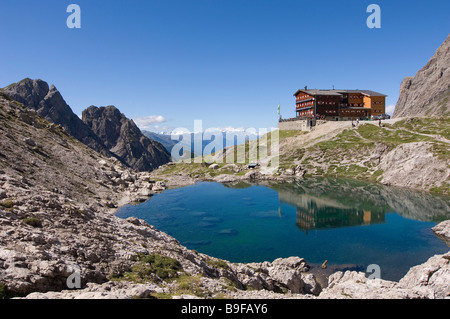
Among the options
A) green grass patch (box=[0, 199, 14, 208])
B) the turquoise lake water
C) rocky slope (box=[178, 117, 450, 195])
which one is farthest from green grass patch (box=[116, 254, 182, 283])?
rocky slope (box=[178, 117, 450, 195])

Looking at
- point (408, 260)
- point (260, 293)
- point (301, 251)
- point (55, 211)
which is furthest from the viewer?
point (301, 251)

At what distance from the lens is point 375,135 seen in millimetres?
138000

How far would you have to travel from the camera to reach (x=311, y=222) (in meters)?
70.0

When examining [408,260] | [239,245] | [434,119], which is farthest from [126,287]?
[434,119]

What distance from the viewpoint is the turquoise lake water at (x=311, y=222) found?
163ft

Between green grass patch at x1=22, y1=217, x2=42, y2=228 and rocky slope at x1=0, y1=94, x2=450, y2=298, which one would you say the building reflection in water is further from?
green grass patch at x1=22, y1=217, x2=42, y2=228

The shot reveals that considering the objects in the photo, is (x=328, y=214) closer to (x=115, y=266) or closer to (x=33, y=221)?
(x=115, y=266)

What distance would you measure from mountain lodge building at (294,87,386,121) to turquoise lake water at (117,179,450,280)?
71.0 m

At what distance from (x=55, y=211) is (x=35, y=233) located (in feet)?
18.1

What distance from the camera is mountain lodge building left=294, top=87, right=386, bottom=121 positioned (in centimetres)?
16588

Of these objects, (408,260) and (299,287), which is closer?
(299,287)
